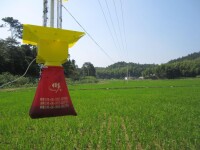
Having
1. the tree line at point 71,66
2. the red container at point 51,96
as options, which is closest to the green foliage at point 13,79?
the tree line at point 71,66

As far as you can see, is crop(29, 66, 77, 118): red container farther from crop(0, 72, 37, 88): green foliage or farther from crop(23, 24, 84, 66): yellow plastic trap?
crop(0, 72, 37, 88): green foliage

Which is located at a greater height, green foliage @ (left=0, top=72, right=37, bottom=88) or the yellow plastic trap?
the yellow plastic trap

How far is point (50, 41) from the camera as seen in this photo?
5.86 ft

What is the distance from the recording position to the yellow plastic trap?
5.67ft

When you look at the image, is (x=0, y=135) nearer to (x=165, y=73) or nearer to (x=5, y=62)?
(x=5, y=62)

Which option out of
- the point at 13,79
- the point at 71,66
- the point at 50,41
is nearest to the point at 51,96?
the point at 50,41

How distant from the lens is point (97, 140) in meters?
5.72

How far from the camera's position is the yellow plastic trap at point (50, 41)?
5.67 feet

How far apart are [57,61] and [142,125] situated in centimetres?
623

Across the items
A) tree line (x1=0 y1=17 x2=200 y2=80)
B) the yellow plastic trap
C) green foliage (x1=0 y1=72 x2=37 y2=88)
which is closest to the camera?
the yellow plastic trap

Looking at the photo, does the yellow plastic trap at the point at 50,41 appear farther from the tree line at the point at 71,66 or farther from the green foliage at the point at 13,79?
the green foliage at the point at 13,79

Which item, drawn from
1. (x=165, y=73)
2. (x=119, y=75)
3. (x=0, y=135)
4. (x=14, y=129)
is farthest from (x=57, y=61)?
(x=119, y=75)

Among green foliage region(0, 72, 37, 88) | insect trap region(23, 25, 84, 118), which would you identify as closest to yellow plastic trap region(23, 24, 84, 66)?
insect trap region(23, 25, 84, 118)

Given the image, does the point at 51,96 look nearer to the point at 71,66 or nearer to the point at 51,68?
the point at 51,68
